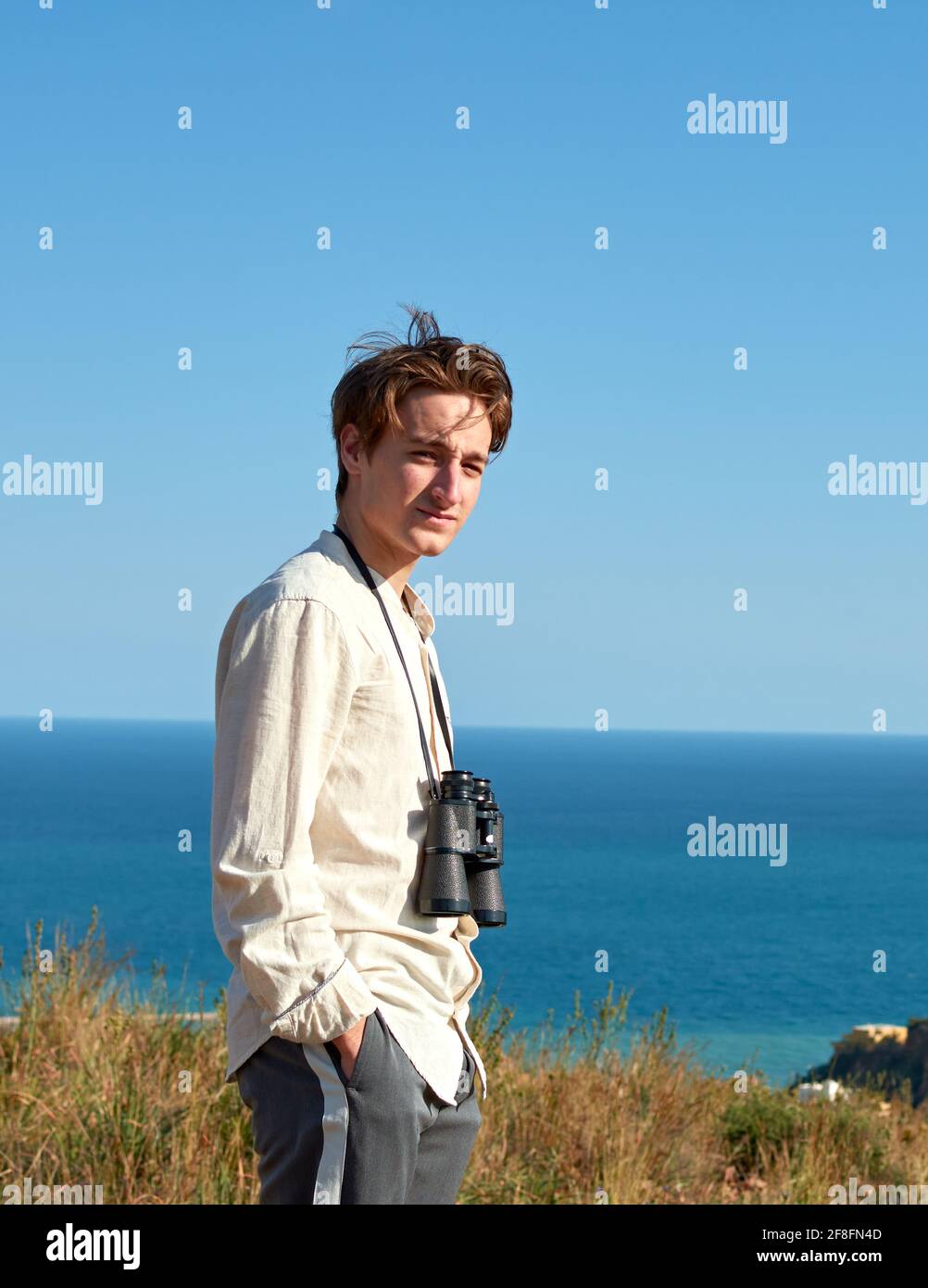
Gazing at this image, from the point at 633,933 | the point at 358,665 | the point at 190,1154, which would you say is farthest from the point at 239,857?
the point at 633,933

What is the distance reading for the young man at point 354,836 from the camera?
1.88m

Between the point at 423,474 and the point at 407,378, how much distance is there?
5.9 inches

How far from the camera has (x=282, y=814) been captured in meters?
1.89

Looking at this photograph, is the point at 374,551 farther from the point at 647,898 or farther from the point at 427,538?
the point at 647,898

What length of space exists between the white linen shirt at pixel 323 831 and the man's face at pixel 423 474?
0.35ft

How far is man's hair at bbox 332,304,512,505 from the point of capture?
6.95ft

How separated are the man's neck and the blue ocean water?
3.18m

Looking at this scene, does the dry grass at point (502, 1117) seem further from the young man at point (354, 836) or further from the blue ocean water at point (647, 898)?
the young man at point (354, 836)

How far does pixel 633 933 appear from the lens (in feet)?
199

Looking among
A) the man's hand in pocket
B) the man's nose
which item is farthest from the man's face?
the man's hand in pocket

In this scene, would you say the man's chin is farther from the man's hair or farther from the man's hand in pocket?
the man's hand in pocket

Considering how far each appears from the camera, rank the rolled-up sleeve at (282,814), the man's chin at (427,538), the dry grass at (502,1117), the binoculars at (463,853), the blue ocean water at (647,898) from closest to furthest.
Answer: the rolled-up sleeve at (282,814)
the binoculars at (463,853)
the man's chin at (427,538)
the dry grass at (502,1117)
the blue ocean water at (647,898)

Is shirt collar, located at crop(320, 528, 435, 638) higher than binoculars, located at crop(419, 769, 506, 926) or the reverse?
higher

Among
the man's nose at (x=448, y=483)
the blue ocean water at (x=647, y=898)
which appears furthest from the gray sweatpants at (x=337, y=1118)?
the blue ocean water at (x=647, y=898)
